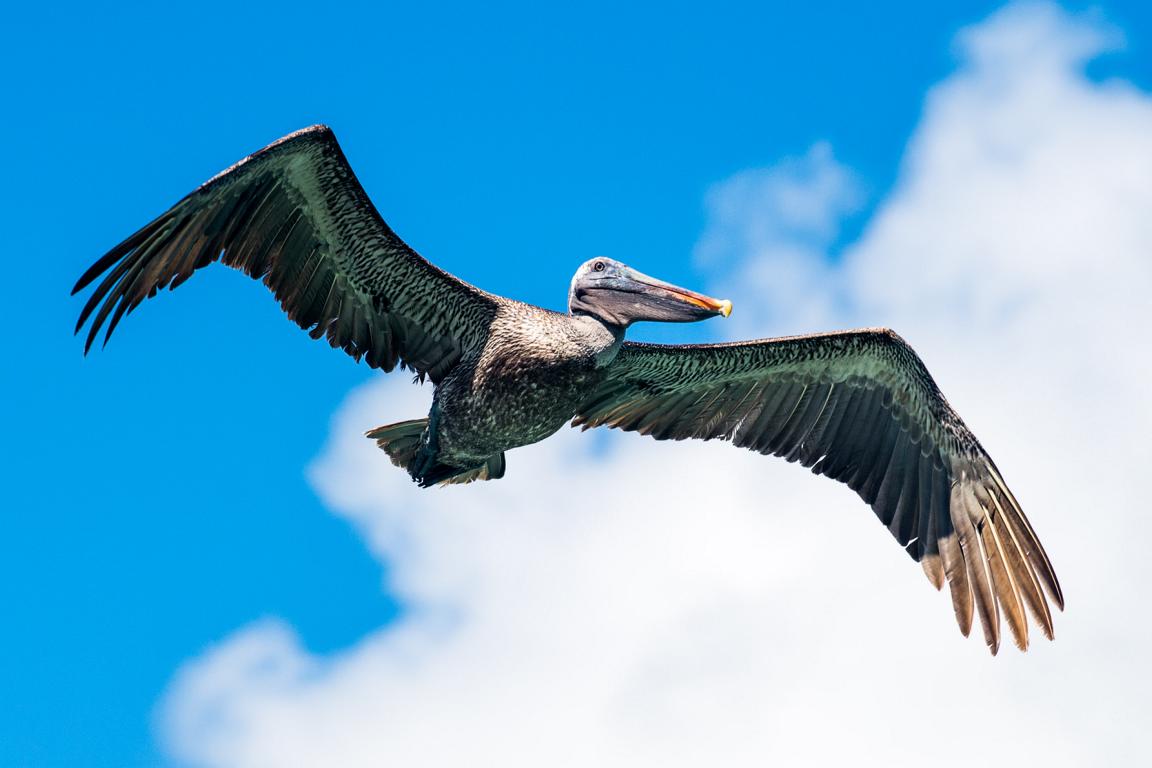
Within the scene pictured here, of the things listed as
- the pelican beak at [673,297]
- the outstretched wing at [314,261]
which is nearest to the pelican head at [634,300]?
the pelican beak at [673,297]

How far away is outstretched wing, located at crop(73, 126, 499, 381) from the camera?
42.0ft

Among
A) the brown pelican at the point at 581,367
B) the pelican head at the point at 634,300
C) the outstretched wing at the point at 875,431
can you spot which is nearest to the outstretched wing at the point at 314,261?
the brown pelican at the point at 581,367

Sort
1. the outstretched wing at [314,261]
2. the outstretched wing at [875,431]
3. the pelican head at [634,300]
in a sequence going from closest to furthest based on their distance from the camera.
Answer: the outstretched wing at [314,261], the pelican head at [634,300], the outstretched wing at [875,431]

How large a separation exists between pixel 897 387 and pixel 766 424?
1.32 metres

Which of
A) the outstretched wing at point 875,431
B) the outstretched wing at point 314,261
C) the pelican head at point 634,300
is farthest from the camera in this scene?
the outstretched wing at point 875,431

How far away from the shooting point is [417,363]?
13930 millimetres

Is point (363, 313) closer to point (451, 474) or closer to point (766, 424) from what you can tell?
point (451, 474)

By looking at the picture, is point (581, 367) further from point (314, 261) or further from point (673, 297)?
point (314, 261)

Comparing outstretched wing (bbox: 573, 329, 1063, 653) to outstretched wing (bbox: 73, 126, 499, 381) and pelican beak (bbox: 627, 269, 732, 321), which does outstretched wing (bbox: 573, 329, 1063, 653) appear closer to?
pelican beak (bbox: 627, 269, 732, 321)

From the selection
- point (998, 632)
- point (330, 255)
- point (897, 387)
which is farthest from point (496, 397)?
point (998, 632)

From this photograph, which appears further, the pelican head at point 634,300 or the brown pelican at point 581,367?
the pelican head at point 634,300

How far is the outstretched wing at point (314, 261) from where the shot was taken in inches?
504

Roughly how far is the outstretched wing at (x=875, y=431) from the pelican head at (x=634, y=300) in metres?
1.18

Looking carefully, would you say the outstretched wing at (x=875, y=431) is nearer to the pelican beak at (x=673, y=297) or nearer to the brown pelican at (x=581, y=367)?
the brown pelican at (x=581, y=367)
